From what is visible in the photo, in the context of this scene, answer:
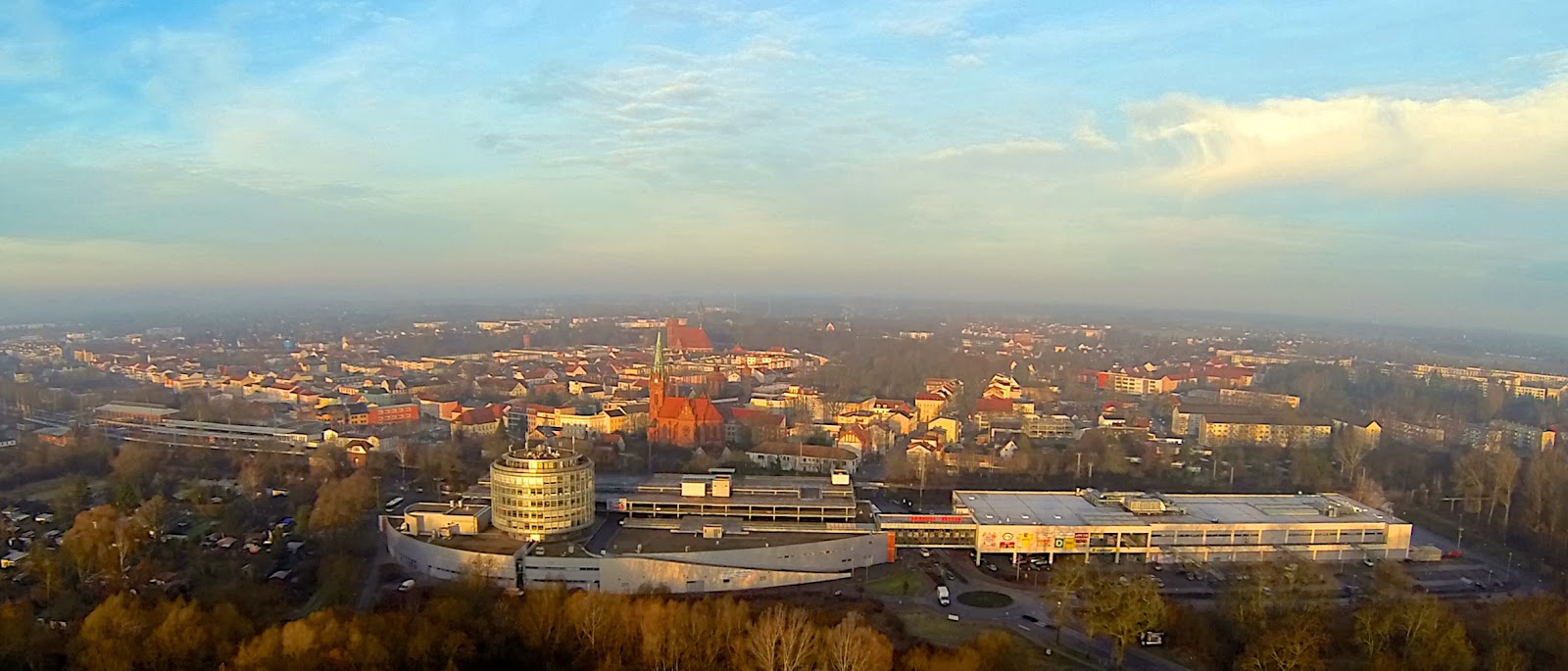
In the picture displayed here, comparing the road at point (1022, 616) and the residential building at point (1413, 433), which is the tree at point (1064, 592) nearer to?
the road at point (1022, 616)

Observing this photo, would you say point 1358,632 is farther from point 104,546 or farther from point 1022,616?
point 104,546

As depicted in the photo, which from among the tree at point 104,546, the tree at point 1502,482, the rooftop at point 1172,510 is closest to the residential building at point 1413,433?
the tree at point 1502,482

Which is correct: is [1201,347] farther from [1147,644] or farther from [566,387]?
[1147,644]

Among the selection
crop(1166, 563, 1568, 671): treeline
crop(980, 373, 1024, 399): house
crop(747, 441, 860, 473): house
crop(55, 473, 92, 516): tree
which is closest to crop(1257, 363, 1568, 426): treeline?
crop(980, 373, 1024, 399): house

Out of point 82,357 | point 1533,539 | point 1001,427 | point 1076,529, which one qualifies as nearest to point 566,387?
point 1001,427

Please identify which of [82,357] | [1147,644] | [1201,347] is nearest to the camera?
[1147,644]

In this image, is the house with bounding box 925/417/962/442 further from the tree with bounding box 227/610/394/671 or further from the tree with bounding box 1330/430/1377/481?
the tree with bounding box 227/610/394/671
